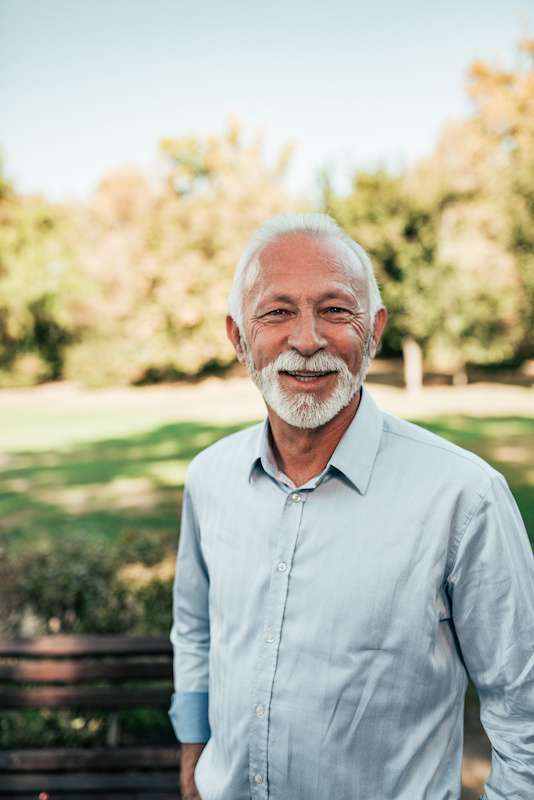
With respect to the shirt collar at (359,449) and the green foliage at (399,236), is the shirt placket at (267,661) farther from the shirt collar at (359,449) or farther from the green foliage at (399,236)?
the green foliage at (399,236)

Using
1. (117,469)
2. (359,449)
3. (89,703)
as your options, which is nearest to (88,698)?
(89,703)

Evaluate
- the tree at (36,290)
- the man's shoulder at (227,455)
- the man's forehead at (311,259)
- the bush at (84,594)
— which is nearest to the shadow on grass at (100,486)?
the bush at (84,594)

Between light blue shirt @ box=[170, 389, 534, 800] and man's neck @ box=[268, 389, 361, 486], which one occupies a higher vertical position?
man's neck @ box=[268, 389, 361, 486]

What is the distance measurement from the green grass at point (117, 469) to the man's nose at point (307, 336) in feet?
7.41

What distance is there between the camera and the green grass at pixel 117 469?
5340 mm

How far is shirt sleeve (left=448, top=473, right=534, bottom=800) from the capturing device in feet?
3.96

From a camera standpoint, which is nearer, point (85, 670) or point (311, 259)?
point (311, 259)

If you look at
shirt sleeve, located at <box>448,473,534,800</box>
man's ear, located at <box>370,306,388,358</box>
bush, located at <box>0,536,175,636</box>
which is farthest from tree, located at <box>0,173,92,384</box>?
shirt sleeve, located at <box>448,473,534,800</box>

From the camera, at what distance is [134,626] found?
3111 mm

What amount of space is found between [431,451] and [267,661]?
55 centimetres

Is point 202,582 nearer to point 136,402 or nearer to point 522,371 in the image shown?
point 136,402

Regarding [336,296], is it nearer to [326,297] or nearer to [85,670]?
[326,297]

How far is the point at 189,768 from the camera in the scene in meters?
1.63

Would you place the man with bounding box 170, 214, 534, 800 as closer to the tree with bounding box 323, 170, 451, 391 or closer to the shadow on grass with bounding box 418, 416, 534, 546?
the shadow on grass with bounding box 418, 416, 534, 546
